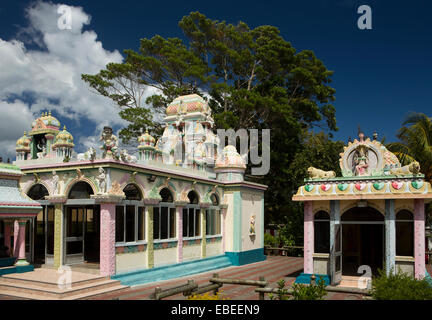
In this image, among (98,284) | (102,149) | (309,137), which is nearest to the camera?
(98,284)

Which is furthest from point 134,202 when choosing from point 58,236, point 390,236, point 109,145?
point 390,236

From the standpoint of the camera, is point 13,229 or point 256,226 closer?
point 13,229

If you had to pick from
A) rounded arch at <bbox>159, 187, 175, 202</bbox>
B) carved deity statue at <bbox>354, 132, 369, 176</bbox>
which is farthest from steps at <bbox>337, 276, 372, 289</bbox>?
rounded arch at <bbox>159, 187, 175, 202</bbox>

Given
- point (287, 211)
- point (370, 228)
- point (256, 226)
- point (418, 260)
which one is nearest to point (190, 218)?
point (256, 226)

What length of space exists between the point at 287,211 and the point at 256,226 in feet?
28.7

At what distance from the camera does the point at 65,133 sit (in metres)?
15.1

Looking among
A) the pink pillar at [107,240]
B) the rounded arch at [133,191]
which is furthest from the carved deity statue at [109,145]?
the pink pillar at [107,240]

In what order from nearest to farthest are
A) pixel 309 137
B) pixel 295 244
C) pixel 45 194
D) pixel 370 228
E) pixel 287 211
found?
pixel 45 194, pixel 370 228, pixel 295 244, pixel 287 211, pixel 309 137

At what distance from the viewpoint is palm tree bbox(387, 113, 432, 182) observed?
19812 millimetres

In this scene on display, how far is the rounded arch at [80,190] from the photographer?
14.2m

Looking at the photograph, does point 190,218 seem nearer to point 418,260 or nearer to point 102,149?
point 102,149

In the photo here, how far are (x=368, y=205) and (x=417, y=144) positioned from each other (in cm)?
848

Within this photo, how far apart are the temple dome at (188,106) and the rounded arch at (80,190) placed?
8.86 metres

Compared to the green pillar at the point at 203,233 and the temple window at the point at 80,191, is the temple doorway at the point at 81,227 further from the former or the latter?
the green pillar at the point at 203,233
